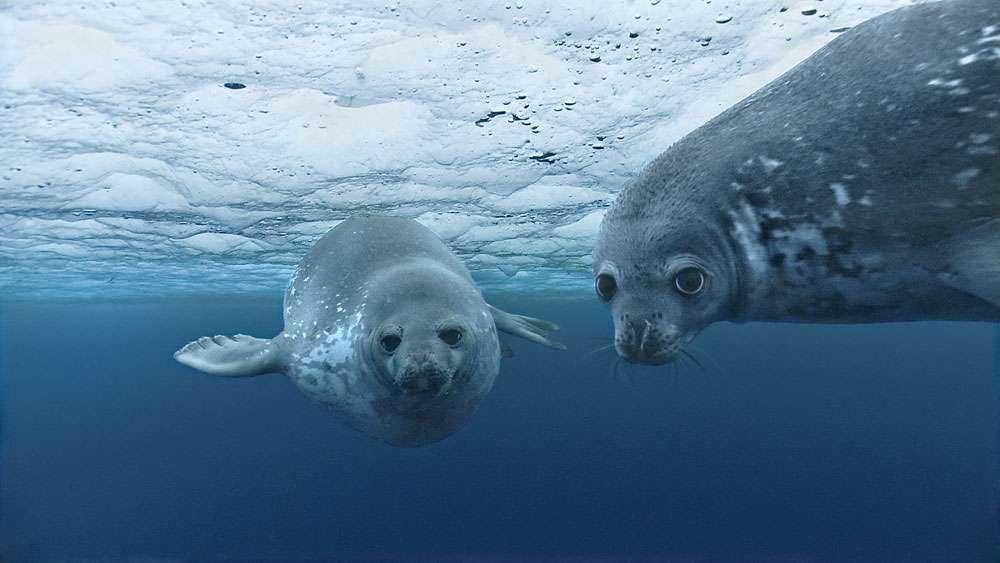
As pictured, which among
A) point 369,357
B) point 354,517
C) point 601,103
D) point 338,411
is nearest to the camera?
point 369,357

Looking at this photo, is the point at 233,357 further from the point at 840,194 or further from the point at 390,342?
the point at 840,194

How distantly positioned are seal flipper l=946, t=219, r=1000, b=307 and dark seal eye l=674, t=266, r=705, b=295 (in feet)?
3.12

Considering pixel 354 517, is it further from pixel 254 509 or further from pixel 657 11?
pixel 657 11

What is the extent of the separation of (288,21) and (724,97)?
196 inches

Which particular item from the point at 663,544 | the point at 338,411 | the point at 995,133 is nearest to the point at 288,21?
the point at 338,411

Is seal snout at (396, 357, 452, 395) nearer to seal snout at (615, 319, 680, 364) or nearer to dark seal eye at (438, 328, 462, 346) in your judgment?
dark seal eye at (438, 328, 462, 346)

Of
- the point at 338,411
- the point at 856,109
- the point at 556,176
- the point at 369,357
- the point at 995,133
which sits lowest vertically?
the point at 338,411

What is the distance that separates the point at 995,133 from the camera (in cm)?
221

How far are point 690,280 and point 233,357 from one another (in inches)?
175

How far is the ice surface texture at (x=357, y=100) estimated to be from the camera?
5359 millimetres

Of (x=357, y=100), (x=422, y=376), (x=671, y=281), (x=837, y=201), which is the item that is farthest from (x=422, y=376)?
(x=357, y=100)

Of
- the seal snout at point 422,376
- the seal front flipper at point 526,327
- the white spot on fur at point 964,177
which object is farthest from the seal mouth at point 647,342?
the seal front flipper at point 526,327

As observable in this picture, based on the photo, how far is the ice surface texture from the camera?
17.6 ft

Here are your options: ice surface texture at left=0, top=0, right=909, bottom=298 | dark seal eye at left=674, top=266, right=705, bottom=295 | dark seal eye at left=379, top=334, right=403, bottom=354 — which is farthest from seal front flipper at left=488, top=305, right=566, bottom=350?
dark seal eye at left=674, top=266, right=705, bottom=295
